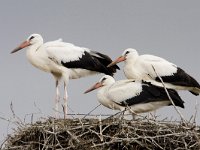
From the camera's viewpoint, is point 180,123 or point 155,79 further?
point 155,79

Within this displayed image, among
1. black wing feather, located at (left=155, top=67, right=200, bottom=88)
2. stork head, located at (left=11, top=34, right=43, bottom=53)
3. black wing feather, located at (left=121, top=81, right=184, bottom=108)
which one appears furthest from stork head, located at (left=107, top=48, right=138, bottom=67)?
stork head, located at (left=11, top=34, right=43, bottom=53)

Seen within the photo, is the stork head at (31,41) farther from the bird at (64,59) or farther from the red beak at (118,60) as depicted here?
the red beak at (118,60)

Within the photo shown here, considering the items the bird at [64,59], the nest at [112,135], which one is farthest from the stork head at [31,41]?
the nest at [112,135]

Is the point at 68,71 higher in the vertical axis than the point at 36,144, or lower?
higher

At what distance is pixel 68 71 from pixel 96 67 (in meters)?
0.58

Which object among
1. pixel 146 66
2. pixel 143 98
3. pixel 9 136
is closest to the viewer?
pixel 9 136

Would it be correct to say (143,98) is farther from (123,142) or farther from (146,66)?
(123,142)

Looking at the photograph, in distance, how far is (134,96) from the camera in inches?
554

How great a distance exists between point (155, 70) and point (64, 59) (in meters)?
1.92

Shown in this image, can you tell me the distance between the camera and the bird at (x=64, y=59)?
1573 centimetres

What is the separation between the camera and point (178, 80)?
1545cm

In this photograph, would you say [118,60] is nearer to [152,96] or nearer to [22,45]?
[152,96]

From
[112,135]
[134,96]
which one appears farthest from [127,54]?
[112,135]

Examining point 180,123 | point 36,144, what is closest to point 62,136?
point 36,144
